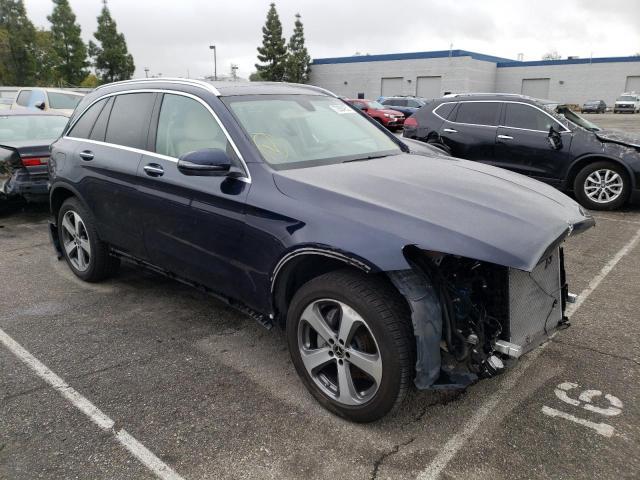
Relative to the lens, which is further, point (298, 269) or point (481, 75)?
point (481, 75)

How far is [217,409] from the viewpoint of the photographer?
289cm

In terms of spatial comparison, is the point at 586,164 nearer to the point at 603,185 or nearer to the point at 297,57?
the point at 603,185

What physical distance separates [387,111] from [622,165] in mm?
18511

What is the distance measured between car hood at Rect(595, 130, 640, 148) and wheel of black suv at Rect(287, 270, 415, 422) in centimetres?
669

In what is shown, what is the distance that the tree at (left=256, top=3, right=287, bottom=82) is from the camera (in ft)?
198

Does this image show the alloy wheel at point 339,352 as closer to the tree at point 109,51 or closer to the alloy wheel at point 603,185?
the alloy wheel at point 603,185

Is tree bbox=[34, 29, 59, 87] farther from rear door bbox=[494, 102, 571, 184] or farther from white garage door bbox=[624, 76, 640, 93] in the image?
white garage door bbox=[624, 76, 640, 93]

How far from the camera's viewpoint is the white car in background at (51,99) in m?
12.5

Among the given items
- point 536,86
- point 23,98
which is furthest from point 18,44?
point 536,86

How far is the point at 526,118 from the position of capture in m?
8.27

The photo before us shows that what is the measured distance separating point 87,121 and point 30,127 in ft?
12.7

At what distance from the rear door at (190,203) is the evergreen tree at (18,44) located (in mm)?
46087

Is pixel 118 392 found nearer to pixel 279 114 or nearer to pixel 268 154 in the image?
pixel 268 154

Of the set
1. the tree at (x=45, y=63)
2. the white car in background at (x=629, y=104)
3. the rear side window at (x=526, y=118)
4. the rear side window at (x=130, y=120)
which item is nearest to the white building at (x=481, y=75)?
the white car in background at (x=629, y=104)
